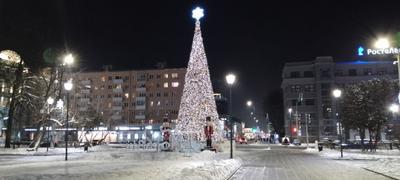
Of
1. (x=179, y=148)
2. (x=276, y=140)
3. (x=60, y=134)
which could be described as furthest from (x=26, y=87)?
(x=276, y=140)

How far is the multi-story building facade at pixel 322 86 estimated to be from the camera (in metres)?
117

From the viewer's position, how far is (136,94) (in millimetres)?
141750

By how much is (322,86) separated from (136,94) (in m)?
57.5

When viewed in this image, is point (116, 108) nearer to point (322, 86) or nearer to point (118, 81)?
point (118, 81)

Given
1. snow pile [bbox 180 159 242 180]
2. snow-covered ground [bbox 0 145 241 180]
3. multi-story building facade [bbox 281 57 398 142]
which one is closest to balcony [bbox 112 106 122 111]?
multi-story building facade [bbox 281 57 398 142]

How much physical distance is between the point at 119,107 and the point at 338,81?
66382 mm

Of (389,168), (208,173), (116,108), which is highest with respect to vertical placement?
(116,108)

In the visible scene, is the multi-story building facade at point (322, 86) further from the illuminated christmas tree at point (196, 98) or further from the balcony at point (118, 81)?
the illuminated christmas tree at point (196, 98)

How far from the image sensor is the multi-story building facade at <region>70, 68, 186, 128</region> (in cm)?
13912

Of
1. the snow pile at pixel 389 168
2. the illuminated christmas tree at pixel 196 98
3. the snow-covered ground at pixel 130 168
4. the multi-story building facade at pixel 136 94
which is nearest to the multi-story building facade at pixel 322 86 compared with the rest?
the multi-story building facade at pixel 136 94

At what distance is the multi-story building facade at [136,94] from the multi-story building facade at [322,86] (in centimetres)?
3675

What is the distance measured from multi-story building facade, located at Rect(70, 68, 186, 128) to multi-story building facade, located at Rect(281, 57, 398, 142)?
36746 millimetres

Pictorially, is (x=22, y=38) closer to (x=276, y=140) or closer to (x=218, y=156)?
(x=218, y=156)

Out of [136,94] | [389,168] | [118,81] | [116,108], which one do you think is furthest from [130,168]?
[118,81]
